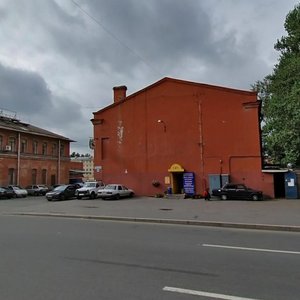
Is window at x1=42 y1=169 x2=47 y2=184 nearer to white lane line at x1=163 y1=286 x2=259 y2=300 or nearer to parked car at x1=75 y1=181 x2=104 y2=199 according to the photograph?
parked car at x1=75 y1=181 x2=104 y2=199

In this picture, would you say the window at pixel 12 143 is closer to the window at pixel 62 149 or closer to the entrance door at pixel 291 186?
the window at pixel 62 149

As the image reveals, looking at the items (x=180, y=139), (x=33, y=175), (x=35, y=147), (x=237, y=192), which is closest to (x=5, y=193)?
(x=33, y=175)

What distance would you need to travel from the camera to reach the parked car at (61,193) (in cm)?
3569

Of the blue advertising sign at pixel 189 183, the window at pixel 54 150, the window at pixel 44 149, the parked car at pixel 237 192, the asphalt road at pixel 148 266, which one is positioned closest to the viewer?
the asphalt road at pixel 148 266

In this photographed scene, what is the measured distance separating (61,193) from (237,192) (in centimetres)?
1669

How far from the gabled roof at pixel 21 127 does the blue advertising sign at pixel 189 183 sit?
91.7 feet

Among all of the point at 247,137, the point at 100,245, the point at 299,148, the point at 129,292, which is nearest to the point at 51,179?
the point at 247,137

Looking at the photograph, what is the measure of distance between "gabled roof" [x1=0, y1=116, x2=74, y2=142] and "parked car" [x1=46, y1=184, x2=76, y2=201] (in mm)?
17642

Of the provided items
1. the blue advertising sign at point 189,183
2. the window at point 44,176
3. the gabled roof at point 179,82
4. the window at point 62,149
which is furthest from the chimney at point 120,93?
the window at point 62,149

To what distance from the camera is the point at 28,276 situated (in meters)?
6.45

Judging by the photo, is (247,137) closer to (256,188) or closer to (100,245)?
(256,188)

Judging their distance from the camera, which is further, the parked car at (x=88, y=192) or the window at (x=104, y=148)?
the window at (x=104, y=148)

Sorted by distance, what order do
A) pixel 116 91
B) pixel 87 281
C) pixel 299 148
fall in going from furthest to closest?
pixel 116 91 < pixel 299 148 < pixel 87 281

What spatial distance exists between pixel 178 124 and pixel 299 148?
11.0m
